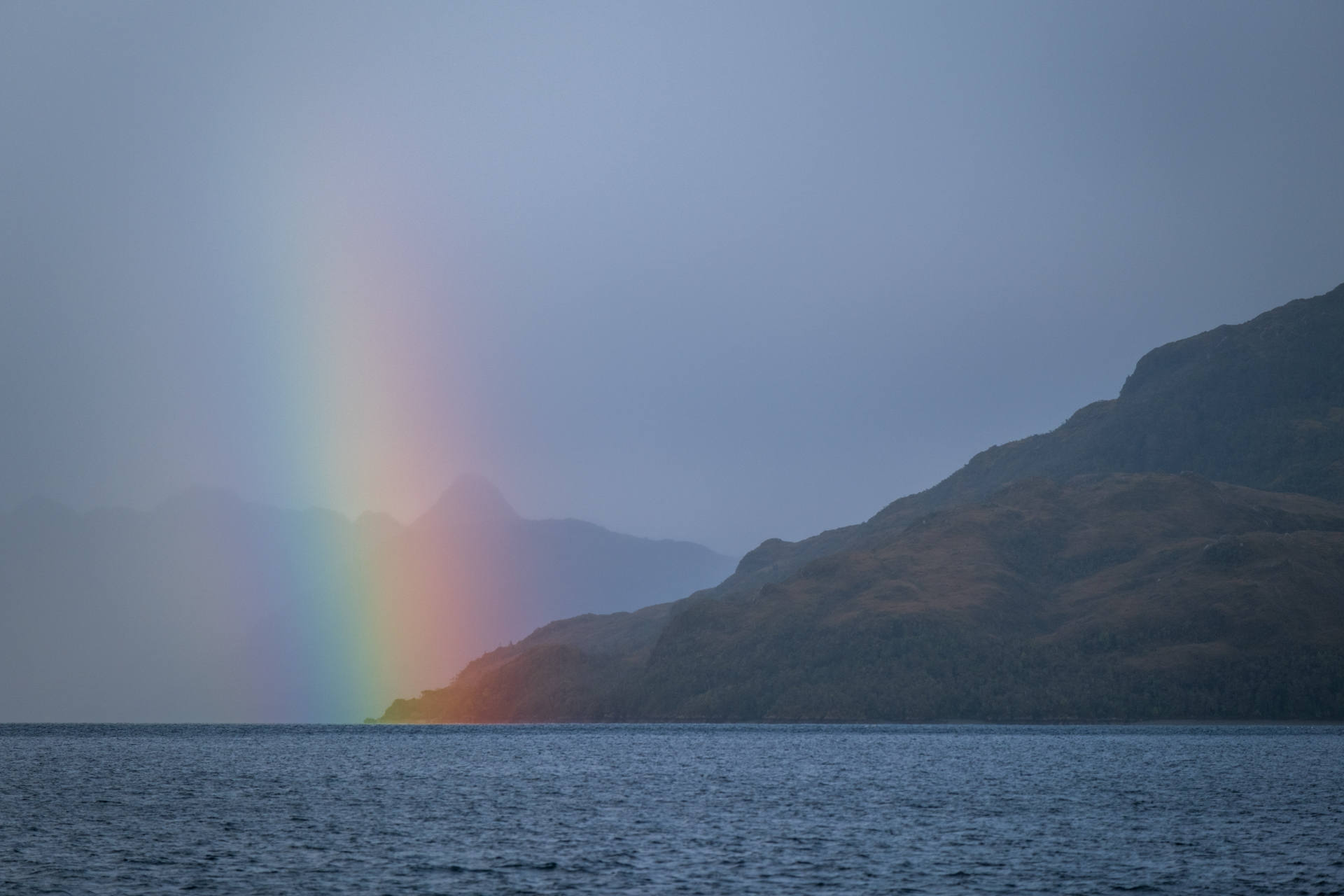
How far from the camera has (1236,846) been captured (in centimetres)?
7556

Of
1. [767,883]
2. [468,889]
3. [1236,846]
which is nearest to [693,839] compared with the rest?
[767,883]

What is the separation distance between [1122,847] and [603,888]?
1473 inches

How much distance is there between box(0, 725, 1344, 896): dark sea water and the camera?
61.2m

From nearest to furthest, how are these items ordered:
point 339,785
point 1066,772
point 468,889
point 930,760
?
point 468,889, point 339,785, point 1066,772, point 930,760

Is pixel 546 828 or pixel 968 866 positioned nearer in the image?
pixel 968 866

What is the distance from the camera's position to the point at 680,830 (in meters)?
84.4

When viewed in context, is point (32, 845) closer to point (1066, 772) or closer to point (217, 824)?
point (217, 824)

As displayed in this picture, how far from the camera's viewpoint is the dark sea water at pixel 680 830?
61.2 meters

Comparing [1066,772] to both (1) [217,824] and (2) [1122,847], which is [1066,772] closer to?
(2) [1122,847]

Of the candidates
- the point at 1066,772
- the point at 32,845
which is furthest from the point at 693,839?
A: the point at 1066,772

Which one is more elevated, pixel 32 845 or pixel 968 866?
pixel 32 845

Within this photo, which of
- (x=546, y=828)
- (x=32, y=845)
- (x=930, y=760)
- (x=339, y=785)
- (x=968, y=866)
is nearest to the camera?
(x=968, y=866)

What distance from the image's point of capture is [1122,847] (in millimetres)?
76125

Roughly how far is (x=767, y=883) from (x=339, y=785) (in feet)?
279
